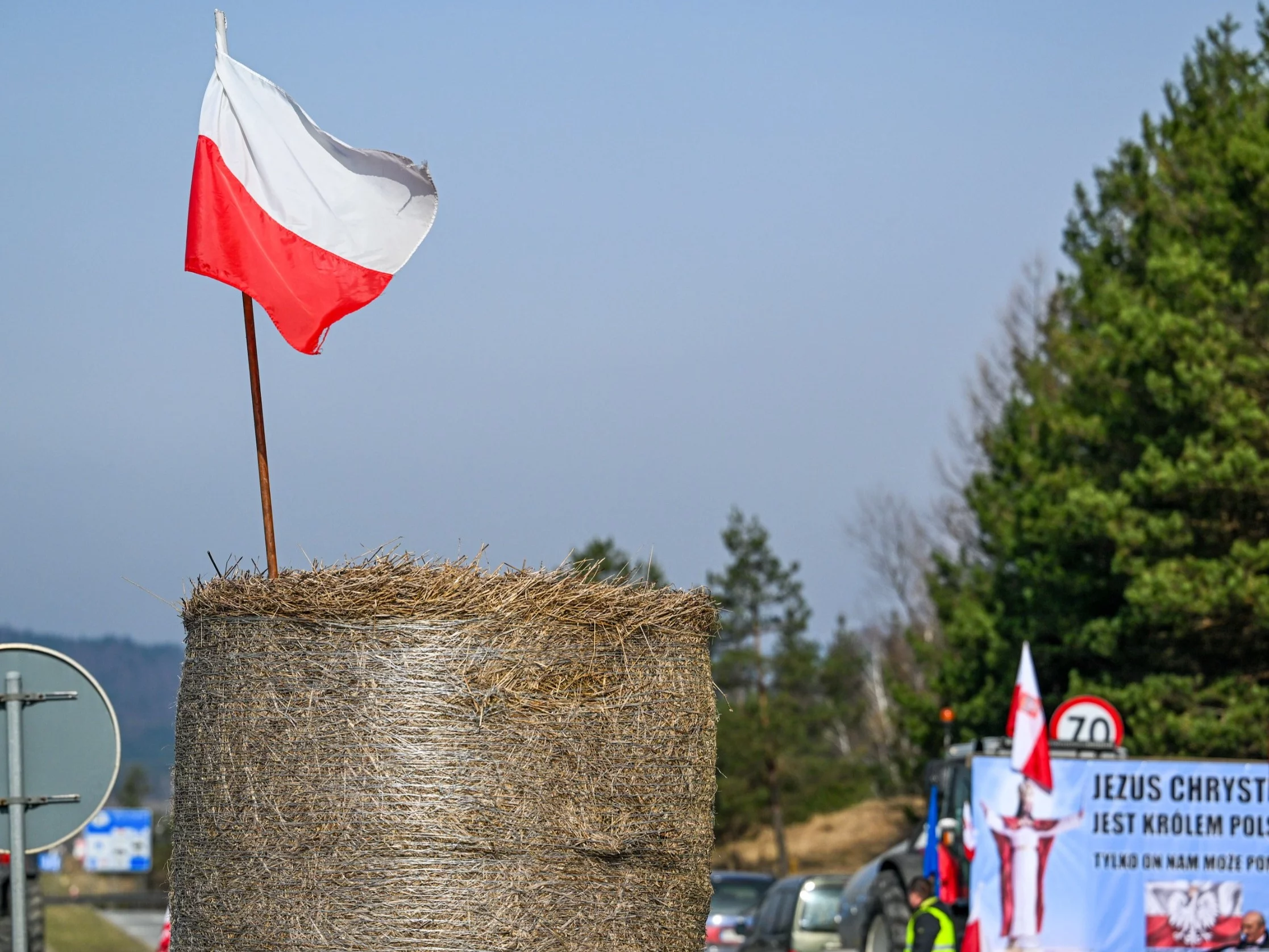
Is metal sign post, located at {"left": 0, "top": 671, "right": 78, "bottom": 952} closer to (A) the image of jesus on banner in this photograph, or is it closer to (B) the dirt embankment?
(A) the image of jesus on banner

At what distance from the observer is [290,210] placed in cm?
668

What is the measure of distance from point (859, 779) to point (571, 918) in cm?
5912

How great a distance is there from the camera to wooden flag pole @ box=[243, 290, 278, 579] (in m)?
5.75

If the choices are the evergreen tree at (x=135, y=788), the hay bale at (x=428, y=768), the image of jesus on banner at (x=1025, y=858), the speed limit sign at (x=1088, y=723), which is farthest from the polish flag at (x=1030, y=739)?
the evergreen tree at (x=135, y=788)

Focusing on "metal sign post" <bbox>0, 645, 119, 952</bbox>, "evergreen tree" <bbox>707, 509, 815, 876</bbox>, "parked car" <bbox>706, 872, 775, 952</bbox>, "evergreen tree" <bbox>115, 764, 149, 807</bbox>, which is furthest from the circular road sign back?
"evergreen tree" <bbox>115, 764, 149, 807</bbox>

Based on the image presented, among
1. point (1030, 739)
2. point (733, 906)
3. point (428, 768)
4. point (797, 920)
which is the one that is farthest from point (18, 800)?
point (733, 906)

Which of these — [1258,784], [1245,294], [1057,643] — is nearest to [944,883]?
[1258,784]

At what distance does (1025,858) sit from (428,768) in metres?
9.79

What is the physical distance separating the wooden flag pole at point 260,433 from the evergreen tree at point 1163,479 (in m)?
17.5

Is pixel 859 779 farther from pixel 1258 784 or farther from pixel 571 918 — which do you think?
pixel 571 918

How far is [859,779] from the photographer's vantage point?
6272 cm

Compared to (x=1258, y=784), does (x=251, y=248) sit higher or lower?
higher

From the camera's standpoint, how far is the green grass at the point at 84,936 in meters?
32.2

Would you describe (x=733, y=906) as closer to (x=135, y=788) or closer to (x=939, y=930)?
(x=939, y=930)
